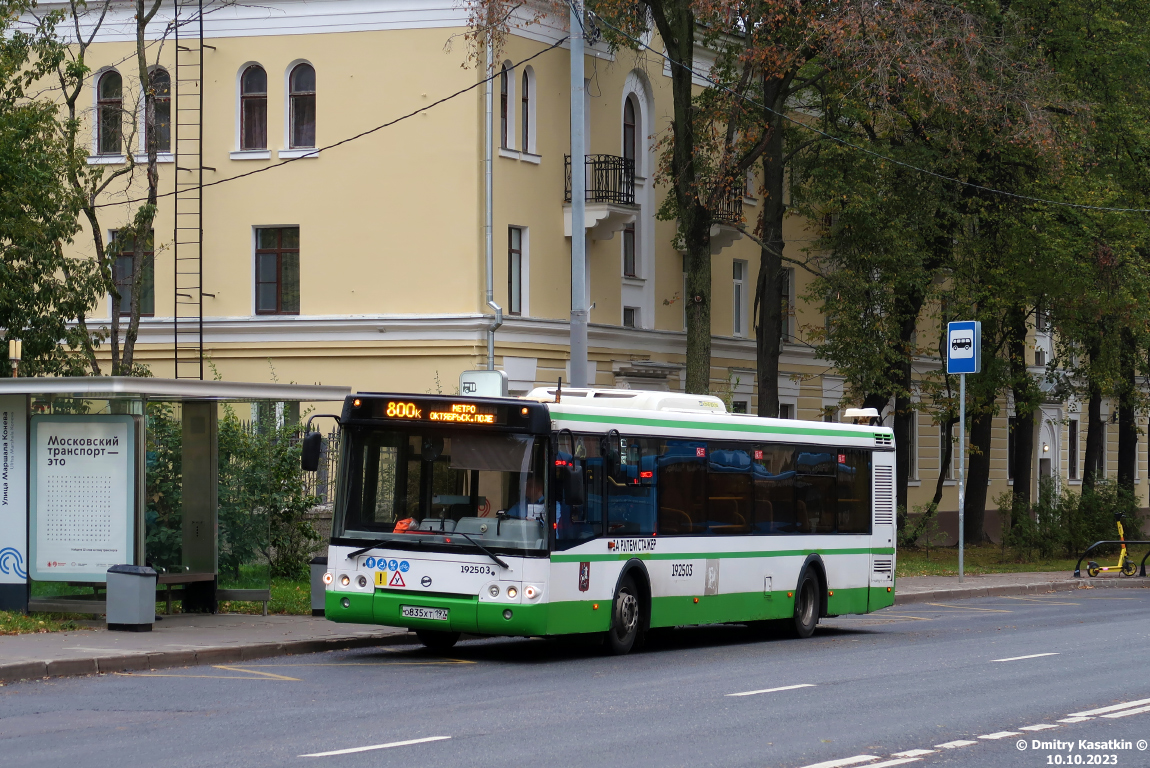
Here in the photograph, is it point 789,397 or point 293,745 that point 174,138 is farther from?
point 293,745

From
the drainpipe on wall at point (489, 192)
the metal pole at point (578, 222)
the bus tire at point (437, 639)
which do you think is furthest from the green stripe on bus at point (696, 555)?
the drainpipe on wall at point (489, 192)

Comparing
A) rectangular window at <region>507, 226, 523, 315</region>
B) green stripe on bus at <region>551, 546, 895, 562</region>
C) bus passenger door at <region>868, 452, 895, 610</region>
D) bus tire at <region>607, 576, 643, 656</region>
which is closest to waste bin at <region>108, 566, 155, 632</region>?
green stripe on bus at <region>551, 546, 895, 562</region>

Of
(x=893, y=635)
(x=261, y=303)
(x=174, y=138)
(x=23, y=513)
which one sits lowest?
(x=893, y=635)

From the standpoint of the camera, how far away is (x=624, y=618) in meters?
16.4

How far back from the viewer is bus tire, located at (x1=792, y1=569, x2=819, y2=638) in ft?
63.4

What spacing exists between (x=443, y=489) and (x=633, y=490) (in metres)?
2.22

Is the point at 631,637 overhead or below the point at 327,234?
below

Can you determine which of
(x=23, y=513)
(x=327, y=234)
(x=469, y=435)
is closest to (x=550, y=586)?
(x=469, y=435)

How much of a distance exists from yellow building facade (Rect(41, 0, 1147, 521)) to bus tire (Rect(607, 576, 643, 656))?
54.6ft

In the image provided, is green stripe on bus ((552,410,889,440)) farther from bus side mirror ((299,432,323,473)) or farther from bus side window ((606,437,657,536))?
bus side mirror ((299,432,323,473))

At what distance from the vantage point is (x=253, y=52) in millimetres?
34031

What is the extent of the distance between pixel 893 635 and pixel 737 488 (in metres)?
3.45

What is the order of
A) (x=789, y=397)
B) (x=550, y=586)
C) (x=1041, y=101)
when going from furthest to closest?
(x=789, y=397) → (x=1041, y=101) → (x=550, y=586)

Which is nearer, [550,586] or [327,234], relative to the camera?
[550,586]
